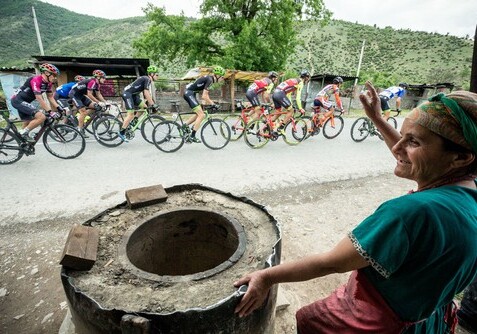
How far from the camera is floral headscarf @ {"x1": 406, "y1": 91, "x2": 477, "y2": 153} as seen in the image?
905 mm

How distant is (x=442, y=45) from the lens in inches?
1845

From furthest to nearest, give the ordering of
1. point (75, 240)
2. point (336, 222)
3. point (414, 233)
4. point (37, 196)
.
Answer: point (37, 196) → point (336, 222) → point (75, 240) → point (414, 233)

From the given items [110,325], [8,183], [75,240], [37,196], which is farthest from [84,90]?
[110,325]

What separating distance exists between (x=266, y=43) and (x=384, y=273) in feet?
58.4

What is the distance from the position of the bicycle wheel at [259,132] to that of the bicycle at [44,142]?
432 centimetres

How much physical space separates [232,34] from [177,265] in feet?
56.5

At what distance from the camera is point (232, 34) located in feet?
55.7

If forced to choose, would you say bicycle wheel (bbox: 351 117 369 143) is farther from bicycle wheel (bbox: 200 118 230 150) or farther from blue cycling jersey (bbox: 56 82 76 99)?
blue cycling jersey (bbox: 56 82 76 99)

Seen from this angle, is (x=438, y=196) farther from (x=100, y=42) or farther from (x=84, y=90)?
(x=100, y=42)

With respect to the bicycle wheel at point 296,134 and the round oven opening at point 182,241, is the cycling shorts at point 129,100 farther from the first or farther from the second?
the round oven opening at point 182,241

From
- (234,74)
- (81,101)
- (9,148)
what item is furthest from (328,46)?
(9,148)

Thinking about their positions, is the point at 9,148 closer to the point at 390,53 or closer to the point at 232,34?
the point at 232,34

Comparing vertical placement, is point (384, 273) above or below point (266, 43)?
below

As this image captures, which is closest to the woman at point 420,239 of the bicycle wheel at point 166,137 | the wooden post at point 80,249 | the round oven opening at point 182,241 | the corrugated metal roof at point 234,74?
the round oven opening at point 182,241
